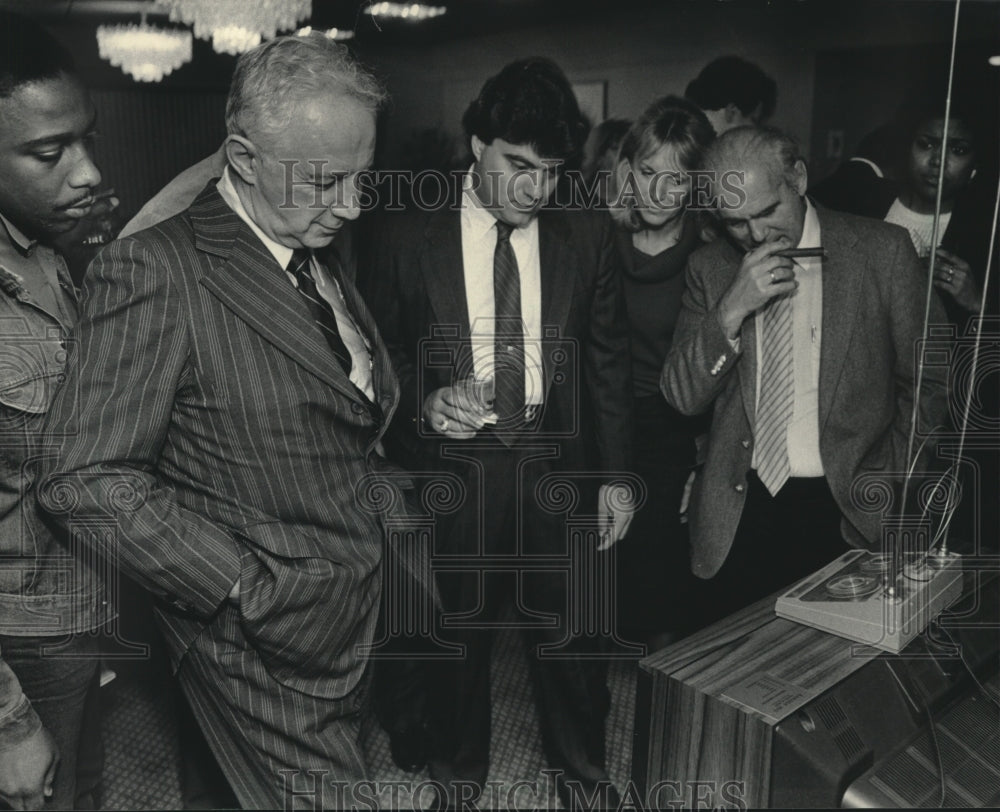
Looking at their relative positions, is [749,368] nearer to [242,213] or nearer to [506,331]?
[506,331]

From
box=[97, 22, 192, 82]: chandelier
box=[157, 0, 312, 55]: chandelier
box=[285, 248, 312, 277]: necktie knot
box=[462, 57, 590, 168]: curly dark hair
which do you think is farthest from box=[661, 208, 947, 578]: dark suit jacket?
box=[97, 22, 192, 82]: chandelier

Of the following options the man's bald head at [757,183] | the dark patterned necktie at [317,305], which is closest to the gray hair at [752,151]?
the man's bald head at [757,183]

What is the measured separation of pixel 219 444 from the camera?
4.44 feet

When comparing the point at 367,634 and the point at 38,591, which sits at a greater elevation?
the point at 38,591

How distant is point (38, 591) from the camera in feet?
4.95

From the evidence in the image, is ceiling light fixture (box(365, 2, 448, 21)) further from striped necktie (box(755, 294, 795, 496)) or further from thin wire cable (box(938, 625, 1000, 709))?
thin wire cable (box(938, 625, 1000, 709))

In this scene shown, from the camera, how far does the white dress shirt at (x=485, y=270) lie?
5.93 feet

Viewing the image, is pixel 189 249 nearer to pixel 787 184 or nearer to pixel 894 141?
pixel 787 184

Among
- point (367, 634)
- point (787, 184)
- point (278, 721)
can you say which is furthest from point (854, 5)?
point (278, 721)

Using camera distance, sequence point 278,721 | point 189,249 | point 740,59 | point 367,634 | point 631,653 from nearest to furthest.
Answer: point 189,249 → point 278,721 → point 367,634 → point 740,59 → point 631,653

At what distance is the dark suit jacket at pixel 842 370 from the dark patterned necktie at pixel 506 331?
1.13ft

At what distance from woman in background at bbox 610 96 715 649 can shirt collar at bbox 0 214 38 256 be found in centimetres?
113

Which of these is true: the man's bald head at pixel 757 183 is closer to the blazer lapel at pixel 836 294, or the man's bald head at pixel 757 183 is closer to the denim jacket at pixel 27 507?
the blazer lapel at pixel 836 294

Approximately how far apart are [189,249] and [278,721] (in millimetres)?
781
